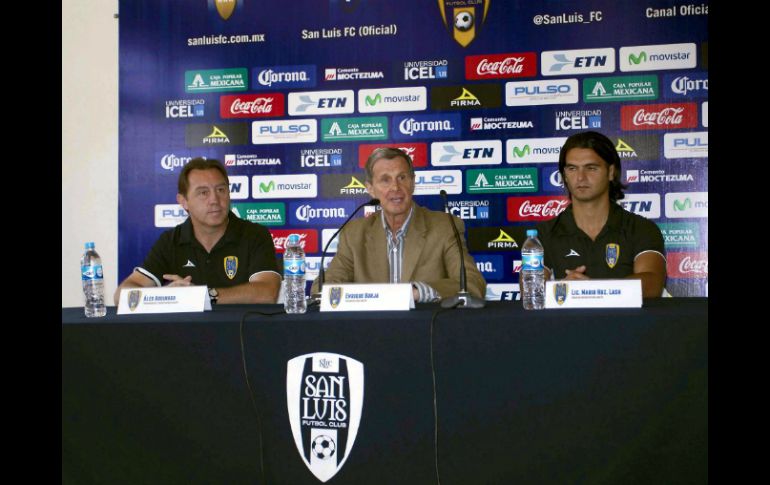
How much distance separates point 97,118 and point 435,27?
2.35 metres

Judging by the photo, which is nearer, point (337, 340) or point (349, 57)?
point (337, 340)

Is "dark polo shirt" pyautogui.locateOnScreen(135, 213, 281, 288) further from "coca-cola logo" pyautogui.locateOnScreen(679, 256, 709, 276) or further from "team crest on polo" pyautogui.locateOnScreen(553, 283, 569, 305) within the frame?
"coca-cola logo" pyautogui.locateOnScreen(679, 256, 709, 276)

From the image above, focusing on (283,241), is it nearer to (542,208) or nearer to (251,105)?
(251,105)

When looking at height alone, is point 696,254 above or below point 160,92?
below

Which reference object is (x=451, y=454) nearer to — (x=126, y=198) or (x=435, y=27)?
(x=435, y=27)

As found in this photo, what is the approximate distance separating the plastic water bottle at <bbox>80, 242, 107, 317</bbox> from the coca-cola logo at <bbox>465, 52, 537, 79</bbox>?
2.66 meters

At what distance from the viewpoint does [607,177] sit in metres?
3.06

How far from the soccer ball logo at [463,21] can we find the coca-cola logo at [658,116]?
1.04m

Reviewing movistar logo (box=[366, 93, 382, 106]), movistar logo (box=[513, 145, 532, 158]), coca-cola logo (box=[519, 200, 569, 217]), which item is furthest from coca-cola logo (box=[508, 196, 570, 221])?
movistar logo (box=[366, 93, 382, 106])

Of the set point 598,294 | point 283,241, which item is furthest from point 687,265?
point 598,294

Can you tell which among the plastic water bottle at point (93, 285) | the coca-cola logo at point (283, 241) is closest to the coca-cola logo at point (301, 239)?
the coca-cola logo at point (283, 241)

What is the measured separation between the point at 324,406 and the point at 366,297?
358 mm
